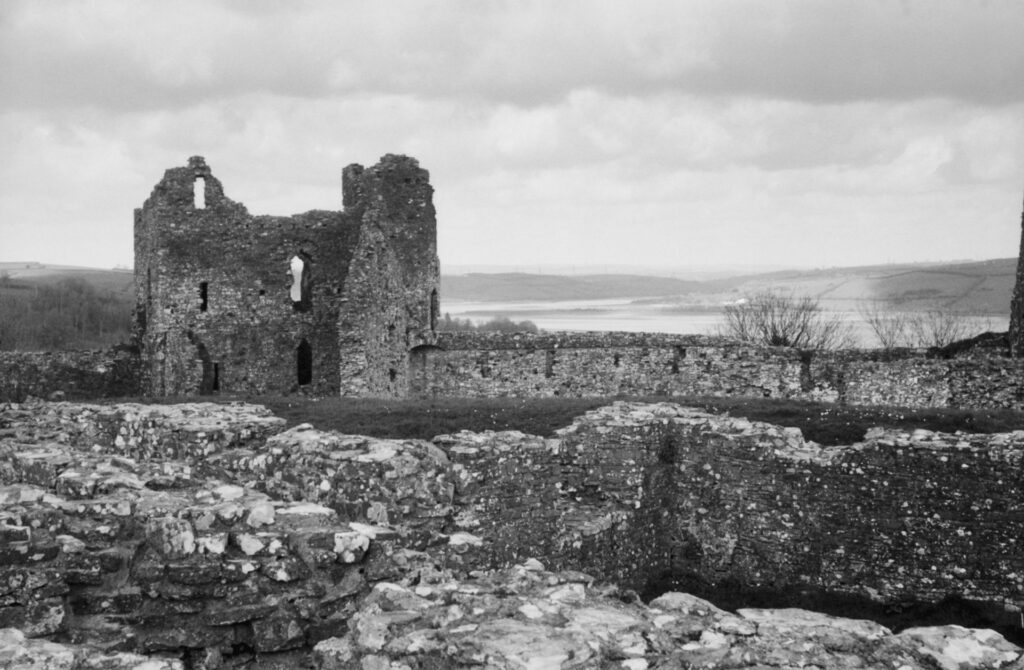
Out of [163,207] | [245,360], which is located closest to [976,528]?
[245,360]

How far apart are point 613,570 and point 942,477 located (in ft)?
17.3

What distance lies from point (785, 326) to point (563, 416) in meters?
36.6

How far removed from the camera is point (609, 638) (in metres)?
7.25

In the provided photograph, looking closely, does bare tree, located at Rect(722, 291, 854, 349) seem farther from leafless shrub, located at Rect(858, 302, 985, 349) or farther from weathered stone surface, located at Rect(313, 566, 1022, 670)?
weathered stone surface, located at Rect(313, 566, 1022, 670)

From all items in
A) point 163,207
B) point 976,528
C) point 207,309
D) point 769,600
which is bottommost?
point 769,600

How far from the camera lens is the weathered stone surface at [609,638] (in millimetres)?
6922

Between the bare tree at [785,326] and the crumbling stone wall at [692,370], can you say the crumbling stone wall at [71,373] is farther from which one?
the bare tree at [785,326]

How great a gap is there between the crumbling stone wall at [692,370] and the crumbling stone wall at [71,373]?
30.9 ft

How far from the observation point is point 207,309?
1118 inches

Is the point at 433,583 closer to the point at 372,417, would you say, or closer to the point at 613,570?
the point at 613,570

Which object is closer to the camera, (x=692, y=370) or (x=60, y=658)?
(x=60, y=658)

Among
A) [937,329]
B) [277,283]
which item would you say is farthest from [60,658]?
[937,329]

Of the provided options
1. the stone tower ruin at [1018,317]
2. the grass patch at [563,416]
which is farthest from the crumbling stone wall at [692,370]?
the grass patch at [563,416]

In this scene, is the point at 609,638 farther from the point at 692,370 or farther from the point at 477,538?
the point at 692,370
